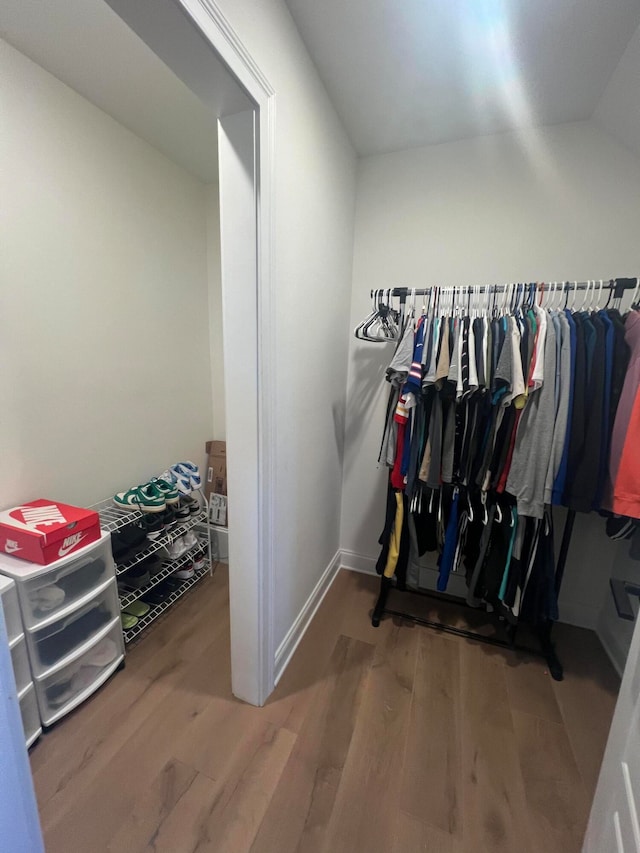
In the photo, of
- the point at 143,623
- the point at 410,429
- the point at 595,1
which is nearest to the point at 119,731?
the point at 143,623

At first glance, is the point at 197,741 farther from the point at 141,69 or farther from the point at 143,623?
the point at 141,69

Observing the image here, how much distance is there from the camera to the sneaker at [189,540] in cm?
206

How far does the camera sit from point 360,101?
4.88 ft

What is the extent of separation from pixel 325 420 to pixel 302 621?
107 centimetres

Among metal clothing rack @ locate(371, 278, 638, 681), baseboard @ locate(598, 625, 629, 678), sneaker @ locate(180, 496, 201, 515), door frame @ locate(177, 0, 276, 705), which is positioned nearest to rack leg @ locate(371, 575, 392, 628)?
metal clothing rack @ locate(371, 278, 638, 681)

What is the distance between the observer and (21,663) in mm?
1188

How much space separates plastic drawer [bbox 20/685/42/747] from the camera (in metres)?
1.21

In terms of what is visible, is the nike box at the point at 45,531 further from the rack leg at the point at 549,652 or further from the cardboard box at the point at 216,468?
the rack leg at the point at 549,652

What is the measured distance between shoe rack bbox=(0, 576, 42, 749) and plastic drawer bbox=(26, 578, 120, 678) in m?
0.03

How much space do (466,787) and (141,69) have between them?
299cm

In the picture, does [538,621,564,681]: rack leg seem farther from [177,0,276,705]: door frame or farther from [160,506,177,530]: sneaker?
[160,506,177,530]: sneaker

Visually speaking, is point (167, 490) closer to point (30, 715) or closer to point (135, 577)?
point (135, 577)

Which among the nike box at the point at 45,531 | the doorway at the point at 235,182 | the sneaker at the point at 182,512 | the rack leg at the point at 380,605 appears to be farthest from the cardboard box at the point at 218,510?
the rack leg at the point at 380,605

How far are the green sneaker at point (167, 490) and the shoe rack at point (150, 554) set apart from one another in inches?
5.9
